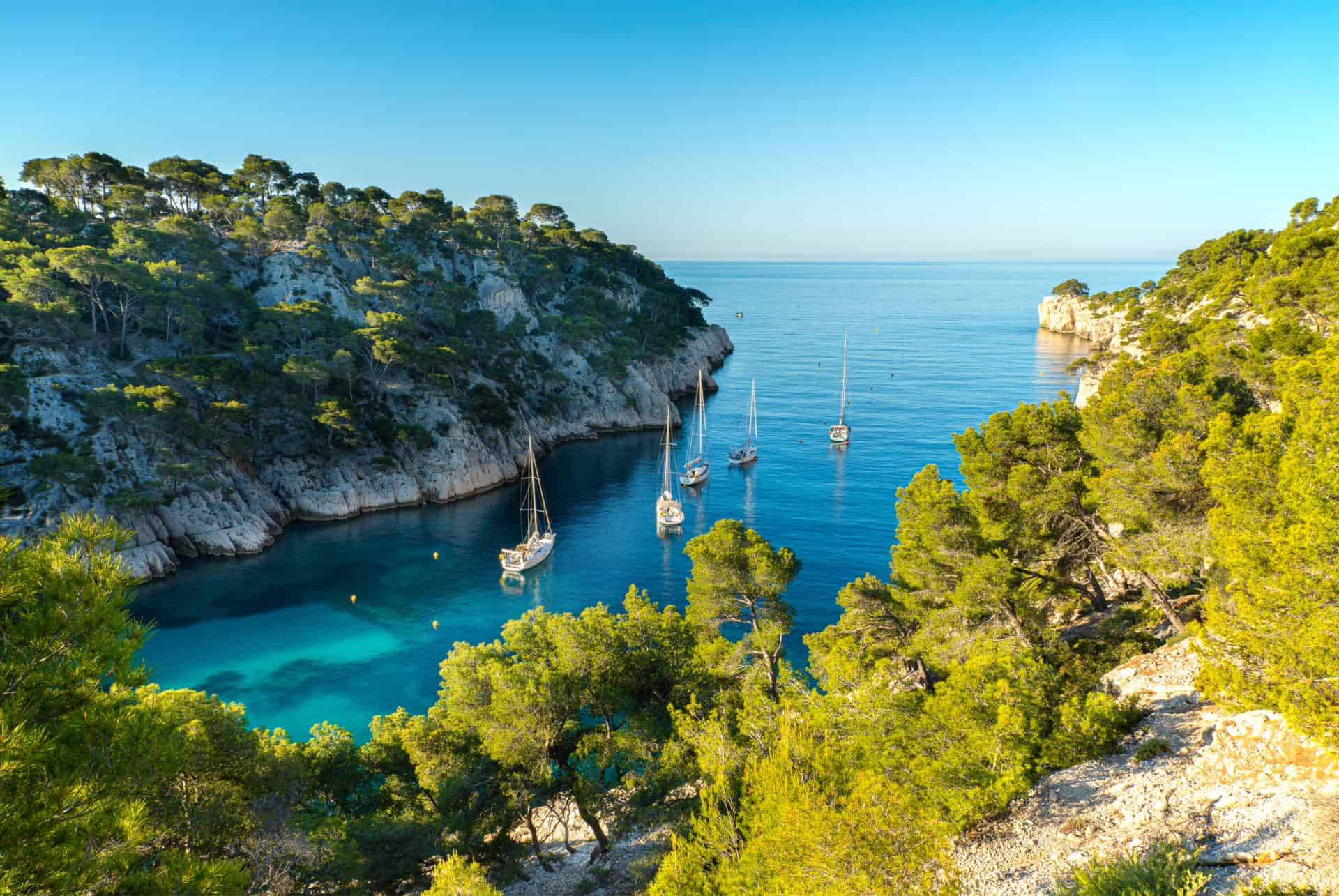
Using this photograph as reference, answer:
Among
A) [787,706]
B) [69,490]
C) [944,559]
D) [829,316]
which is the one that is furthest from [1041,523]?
[829,316]

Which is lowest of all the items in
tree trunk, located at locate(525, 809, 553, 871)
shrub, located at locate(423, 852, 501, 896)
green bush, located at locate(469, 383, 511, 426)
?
tree trunk, located at locate(525, 809, 553, 871)

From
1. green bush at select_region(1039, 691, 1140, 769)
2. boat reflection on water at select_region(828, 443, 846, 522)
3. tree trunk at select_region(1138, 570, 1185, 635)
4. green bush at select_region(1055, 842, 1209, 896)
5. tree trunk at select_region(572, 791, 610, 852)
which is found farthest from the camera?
boat reflection on water at select_region(828, 443, 846, 522)

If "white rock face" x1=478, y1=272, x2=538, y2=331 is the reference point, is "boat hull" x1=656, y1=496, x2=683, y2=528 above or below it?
below

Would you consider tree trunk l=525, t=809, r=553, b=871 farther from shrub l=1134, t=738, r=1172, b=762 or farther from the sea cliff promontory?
the sea cliff promontory

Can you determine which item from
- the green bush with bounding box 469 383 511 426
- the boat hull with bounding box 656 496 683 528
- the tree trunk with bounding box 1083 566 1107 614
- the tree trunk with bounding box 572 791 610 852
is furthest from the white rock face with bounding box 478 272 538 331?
the tree trunk with bounding box 1083 566 1107 614

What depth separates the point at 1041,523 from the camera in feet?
73.7

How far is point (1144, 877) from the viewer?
991 cm

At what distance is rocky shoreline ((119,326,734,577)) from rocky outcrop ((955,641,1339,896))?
4401 cm

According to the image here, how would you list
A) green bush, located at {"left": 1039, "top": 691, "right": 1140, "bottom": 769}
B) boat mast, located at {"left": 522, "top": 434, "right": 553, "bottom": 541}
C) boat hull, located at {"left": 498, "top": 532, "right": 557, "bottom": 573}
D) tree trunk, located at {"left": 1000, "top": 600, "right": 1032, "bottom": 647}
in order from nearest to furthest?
green bush, located at {"left": 1039, "top": 691, "right": 1140, "bottom": 769}, tree trunk, located at {"left": 1000, "top": 600, "right": 1032, "bottom": 647}, boat hull, located at {"left": 498, "top": 532, "right": 557, "bottom": 573}, boat mast, located at {"left": 522, "top": 434, "right": 553, "bottom": 541}

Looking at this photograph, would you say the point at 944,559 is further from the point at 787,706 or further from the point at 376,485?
the point at 376,485

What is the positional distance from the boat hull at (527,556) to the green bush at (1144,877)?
3581 centimetres

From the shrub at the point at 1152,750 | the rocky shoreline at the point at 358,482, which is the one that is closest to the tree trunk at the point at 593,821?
the shrub at the point at 1152,750

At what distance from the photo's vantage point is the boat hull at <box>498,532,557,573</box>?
4250 cm

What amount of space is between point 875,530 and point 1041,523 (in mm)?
24438
